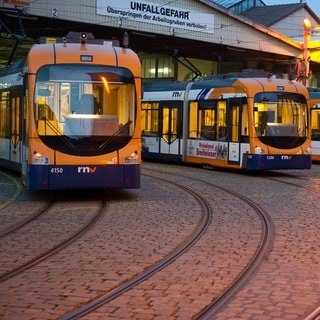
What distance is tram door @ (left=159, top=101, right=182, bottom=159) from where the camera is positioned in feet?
74.6

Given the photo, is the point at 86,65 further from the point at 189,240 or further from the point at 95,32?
the point at 95,32

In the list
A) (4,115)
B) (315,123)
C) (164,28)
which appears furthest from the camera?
(164,28)

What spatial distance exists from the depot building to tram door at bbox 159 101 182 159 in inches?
254

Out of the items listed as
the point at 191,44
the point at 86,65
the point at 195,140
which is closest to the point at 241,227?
the point at 86,65

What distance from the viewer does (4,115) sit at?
16562mm

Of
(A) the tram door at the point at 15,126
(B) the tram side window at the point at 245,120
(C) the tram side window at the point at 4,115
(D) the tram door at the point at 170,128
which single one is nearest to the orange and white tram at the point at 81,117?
(A) the tram door at the point at 15,126

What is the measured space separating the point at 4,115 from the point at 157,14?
66.2ft

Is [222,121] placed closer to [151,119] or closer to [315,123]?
[151,119]

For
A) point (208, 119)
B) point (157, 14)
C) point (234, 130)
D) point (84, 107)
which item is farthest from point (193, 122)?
point (157, 14)

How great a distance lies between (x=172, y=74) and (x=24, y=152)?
40627 mm

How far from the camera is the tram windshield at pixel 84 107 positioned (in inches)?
470

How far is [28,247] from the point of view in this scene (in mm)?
8125

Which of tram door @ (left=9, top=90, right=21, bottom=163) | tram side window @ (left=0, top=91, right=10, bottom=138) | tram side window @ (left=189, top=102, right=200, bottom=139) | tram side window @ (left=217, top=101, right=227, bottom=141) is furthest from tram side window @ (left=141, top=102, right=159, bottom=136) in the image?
tram door @ (left=9, top=90, right=21, bottom=163)

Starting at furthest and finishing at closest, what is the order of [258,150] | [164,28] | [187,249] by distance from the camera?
[164,28] < [258,150] < [187,249]
